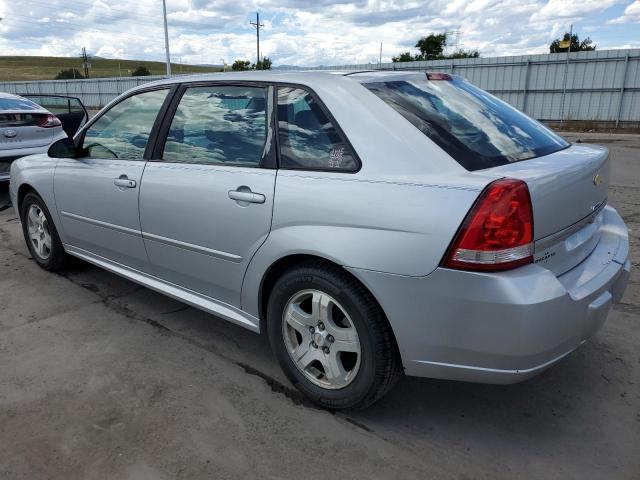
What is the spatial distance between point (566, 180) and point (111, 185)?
2.75 meters

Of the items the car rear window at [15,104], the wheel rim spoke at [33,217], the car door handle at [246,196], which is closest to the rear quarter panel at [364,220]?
the car door handle at [246,196]

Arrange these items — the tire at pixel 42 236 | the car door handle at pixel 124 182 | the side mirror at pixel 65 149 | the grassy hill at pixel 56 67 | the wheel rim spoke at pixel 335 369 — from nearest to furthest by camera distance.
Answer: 1. the wheel rim spoke at pixel 335 369
2. the car door handle at pixel 124 182
3. the side mirror at pixel 65 149
4. the tire at pixel 42 236
5. the grassy hill at pixel 56 67

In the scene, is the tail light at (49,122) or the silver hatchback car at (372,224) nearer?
the silver hatchback car at (372,224)

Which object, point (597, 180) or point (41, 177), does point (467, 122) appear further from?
point (41, 177)

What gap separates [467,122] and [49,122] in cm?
731

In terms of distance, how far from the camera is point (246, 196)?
2.68 m

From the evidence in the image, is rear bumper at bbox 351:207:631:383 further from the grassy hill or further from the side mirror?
the grassy hill

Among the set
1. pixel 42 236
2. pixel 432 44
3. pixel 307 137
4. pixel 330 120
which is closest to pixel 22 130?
pixel 42 236

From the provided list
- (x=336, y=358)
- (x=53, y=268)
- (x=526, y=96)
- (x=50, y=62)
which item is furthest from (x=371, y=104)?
(x=50, y=62)

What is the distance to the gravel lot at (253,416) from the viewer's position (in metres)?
2.26

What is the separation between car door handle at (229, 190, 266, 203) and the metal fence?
18199mm

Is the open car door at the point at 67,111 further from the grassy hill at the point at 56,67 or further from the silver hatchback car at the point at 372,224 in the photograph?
the grassy hill at the point at 56,67

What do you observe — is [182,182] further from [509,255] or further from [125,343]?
[509,255]

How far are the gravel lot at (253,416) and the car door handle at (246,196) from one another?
1.01 m
